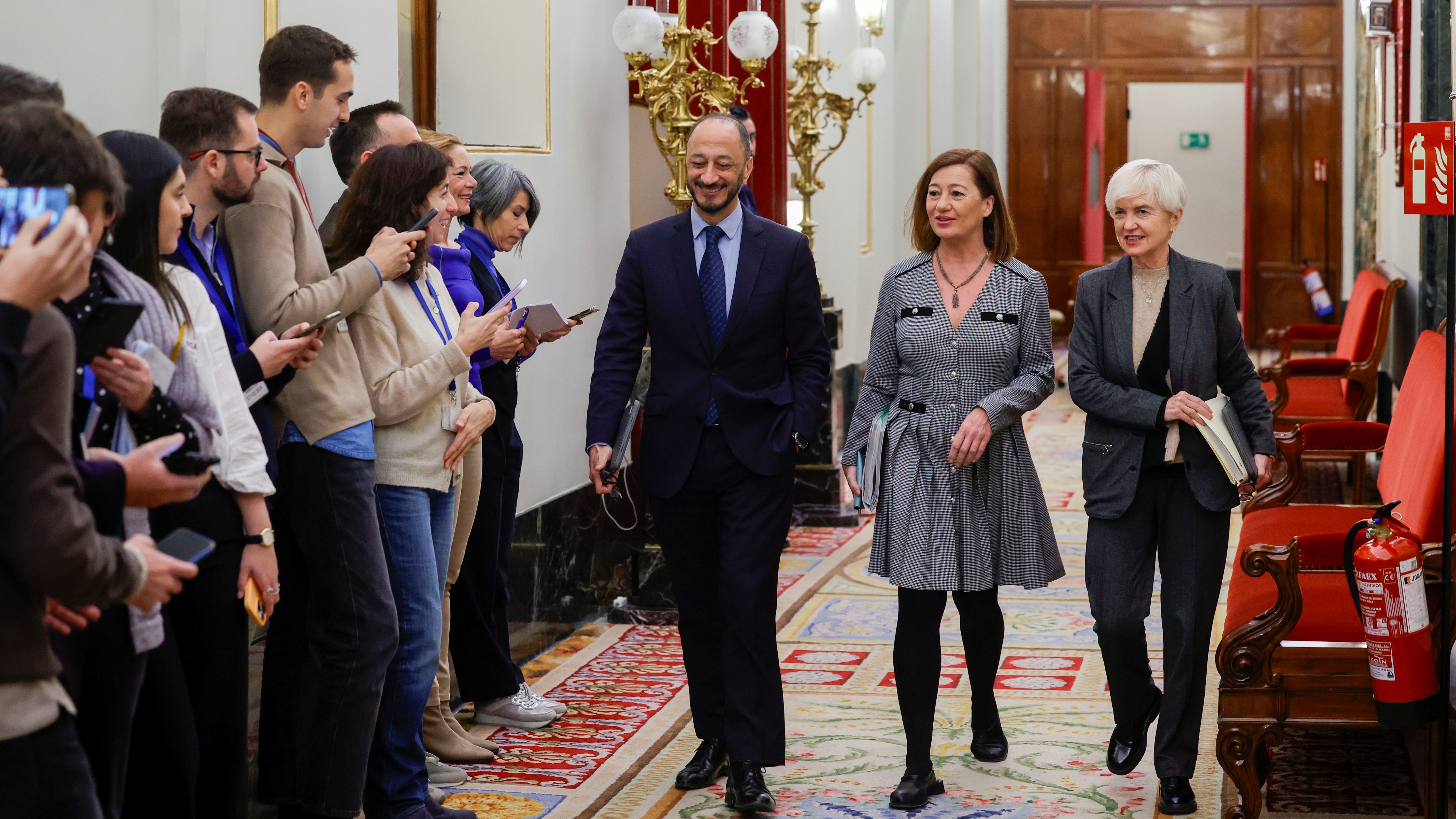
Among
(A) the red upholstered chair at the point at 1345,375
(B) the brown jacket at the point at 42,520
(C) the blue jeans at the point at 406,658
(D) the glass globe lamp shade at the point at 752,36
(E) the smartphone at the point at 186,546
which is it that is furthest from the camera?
(A) the red upholstered chair at the point at 1345,375

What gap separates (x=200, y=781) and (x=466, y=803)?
1.20 metres

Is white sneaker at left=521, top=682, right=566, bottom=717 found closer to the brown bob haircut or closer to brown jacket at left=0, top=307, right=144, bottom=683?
the brown bob haircut

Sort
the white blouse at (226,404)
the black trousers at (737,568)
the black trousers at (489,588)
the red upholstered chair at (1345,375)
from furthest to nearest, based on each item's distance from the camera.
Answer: the red upholstered chair at (1345,375)
the black trousers at (489,588)
the black trousers at (737,568)
the white blouse at (226,404)

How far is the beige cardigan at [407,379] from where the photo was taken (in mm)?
3520

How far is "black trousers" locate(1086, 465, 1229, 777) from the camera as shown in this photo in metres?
3.87

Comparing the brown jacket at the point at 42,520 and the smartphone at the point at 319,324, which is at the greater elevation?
the smartphone at the point at 319,324

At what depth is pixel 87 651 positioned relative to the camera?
2354mm

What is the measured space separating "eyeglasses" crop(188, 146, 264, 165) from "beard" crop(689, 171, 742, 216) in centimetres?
123

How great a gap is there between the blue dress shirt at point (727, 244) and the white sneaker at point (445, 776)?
4.87 feet

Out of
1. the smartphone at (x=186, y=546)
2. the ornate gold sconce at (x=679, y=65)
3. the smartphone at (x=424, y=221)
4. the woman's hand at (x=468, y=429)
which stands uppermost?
the ornate gold sconce at (x=679, y=65)

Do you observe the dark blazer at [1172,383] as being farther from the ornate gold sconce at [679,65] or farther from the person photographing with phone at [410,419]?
the ornate gold sconce at [679,65]

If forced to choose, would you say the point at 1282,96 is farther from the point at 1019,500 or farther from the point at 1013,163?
the point at 1019,500

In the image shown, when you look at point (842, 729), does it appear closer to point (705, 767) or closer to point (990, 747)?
point (990, 747)

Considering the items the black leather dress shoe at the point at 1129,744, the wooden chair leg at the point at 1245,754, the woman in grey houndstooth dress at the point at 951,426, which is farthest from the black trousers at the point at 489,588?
the wooden chair leg at the point at 1245,754
